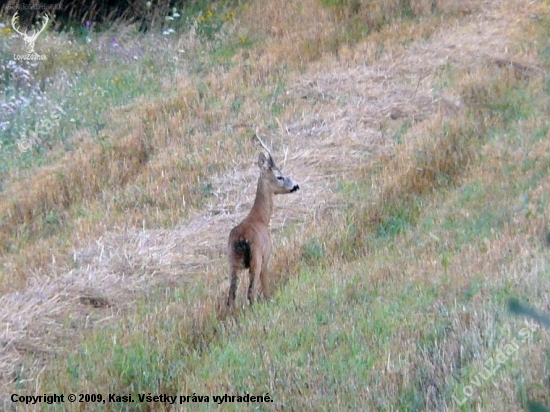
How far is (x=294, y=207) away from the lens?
452 inches

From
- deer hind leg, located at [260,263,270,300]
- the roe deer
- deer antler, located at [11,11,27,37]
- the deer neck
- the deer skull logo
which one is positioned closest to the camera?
the roe deer

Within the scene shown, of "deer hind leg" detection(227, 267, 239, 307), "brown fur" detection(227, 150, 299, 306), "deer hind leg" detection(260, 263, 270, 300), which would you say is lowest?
"deer hind leg" detection(260, 263, 270, 300)

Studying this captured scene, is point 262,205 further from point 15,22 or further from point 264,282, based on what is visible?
point 15,22

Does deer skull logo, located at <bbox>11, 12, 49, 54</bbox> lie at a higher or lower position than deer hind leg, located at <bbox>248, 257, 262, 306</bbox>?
higher

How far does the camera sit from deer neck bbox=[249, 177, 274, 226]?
877cm

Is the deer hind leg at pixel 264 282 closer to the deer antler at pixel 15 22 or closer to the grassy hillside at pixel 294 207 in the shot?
the grassy hillside at pixel 294 207

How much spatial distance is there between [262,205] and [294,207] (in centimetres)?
257

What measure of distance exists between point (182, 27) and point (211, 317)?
36.6 feet

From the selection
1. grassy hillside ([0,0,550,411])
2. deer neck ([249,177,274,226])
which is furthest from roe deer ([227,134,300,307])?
grassy hillside ([0,0,550,411])

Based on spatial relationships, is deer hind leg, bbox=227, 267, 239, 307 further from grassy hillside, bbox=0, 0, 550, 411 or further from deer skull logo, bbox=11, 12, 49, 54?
deer skull logo, bbox=11, 12, 49, 54

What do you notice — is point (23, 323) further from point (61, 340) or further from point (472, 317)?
point (472, 317)

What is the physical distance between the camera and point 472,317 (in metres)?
7.04

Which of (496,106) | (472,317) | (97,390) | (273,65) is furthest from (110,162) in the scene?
(472,317)

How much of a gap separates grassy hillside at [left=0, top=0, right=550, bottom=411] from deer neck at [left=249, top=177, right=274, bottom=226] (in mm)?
681
